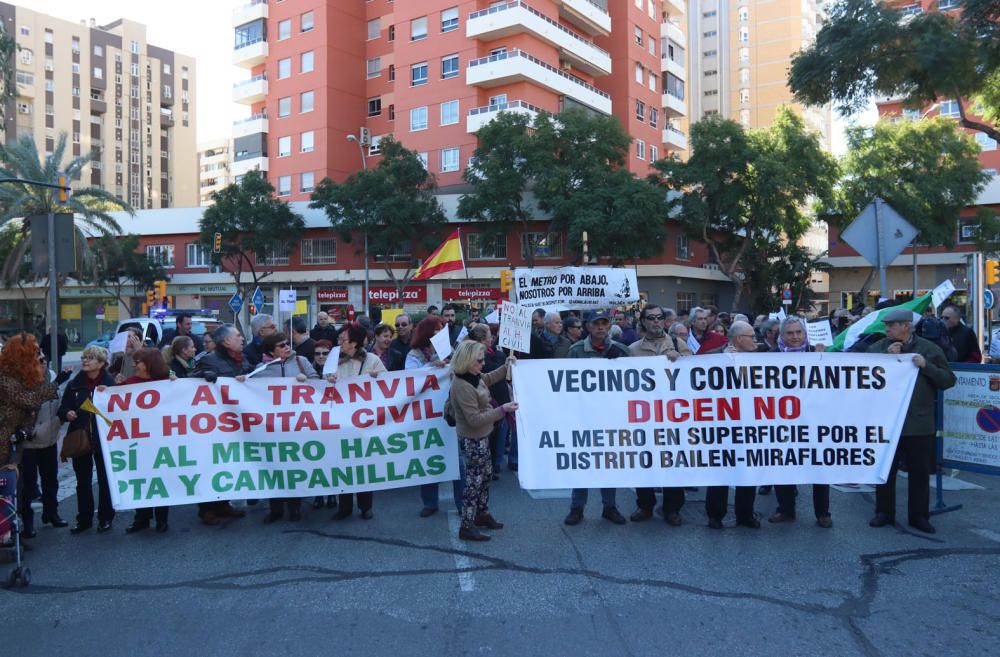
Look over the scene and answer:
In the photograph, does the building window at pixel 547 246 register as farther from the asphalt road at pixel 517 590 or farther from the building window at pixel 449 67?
the asphalt road at pixel 517 590

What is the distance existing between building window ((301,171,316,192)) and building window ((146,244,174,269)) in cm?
930

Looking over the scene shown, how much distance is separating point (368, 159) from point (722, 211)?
25.5 metres

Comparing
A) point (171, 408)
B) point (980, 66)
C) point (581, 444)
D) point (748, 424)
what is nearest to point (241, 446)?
point (171, 408)

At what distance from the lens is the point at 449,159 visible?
1827 inches

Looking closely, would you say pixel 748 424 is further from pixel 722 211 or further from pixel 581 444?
pixel 722 211

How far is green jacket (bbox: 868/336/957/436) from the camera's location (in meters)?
6.55

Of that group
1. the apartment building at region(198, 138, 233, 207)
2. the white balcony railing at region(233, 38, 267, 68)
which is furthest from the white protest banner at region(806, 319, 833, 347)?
the apartment building at region(198, 138, 233, 207)

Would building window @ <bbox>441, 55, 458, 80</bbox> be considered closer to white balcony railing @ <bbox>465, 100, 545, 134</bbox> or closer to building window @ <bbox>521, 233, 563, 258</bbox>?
white balcony railing @ <bbox>465, 100, 545, 134</bbox>

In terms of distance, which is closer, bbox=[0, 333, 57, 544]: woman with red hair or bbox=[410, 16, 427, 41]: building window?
bbox=[0, 333, 57, 544]: woman with red hair

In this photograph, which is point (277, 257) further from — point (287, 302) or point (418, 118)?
point (287, 302)

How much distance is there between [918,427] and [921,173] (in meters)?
39.7

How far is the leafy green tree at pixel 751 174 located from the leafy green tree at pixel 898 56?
2296 centimetres

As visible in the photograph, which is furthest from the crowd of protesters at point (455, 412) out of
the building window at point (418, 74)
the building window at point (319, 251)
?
the building window at point (418, 74)

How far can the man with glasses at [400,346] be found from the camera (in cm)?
941
